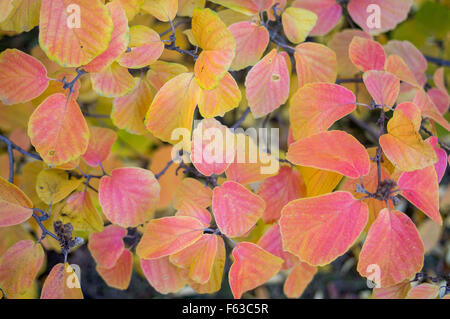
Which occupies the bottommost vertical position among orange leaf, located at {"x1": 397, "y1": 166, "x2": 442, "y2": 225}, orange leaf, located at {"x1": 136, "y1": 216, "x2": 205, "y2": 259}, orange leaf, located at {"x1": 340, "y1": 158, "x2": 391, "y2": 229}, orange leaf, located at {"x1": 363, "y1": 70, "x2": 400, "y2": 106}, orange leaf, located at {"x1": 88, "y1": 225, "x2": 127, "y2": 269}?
orange leaf, located at {"x1": 88, "y1": 225, "x2": 127, "y2": 269}

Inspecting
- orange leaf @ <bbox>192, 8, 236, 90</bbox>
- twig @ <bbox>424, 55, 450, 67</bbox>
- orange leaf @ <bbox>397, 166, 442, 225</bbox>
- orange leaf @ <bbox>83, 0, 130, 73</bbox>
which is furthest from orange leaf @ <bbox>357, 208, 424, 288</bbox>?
twig @ <bbox>424, 55, 450, 67</bbox>

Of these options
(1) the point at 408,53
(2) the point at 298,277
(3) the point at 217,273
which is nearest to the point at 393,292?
(2) the point at 298,277

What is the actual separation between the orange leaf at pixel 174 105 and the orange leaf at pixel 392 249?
24 cm

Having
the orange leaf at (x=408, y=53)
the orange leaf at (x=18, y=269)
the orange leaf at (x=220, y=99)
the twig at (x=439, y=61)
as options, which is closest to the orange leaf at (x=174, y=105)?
the orange leaf at (x=220, y=99)

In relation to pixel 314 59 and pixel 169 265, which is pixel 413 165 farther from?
pixel 169 265

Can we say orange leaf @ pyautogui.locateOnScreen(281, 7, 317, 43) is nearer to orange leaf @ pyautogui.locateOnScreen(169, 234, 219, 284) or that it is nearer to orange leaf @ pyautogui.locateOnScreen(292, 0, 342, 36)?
orange leaf @ pyautogui.locateOnScreen(292, 0, 342, 36)

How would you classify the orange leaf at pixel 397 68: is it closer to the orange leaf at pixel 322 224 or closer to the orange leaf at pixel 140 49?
the orange leaf at pixel 322 224

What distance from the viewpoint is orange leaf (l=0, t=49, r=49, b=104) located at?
0.45 metres

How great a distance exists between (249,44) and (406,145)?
223 millimetres

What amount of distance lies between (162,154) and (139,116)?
198mm

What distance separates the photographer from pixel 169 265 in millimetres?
553

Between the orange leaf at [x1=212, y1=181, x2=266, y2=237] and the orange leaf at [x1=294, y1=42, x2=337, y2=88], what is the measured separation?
0.55 ft

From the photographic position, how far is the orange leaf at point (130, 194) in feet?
1.60
